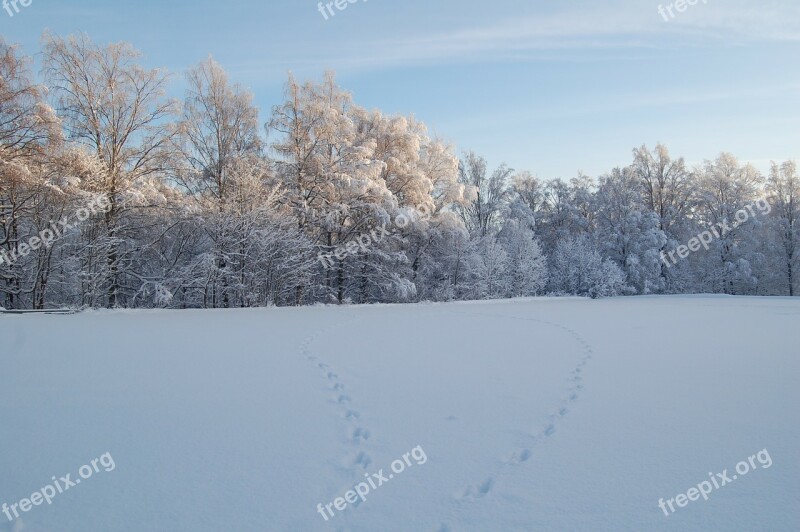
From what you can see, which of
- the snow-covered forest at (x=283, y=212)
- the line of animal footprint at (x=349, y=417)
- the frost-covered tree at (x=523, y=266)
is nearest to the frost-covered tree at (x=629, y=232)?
the snow-covered forest at (x=283, y=212)

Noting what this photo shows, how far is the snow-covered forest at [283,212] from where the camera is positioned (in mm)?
14664

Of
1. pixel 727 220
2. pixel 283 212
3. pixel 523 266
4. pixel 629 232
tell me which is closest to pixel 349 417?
pixel 283 212

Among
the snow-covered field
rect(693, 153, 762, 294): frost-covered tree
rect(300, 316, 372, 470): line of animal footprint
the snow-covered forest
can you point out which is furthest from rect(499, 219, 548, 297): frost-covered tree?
rect(300, 316, 372, 470): line of animal footprint

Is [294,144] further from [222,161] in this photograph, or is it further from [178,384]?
[178,384]

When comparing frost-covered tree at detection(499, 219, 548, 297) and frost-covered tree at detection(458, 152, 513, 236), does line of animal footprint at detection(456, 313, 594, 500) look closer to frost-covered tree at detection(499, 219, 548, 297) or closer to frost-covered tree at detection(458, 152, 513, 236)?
frost-covered tree at detection(499, 219, 548, 297)

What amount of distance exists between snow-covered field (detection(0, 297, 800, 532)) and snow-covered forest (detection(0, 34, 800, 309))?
956cm

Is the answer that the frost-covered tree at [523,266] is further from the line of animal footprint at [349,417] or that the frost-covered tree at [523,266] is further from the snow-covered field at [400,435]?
the line of animal footprint at [349,417]

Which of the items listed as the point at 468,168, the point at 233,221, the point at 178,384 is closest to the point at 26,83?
the point at 233,221

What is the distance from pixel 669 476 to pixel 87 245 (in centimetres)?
1609

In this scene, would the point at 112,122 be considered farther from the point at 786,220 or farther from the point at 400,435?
the point at 786,220

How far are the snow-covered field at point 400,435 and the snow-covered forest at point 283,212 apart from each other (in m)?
9.56

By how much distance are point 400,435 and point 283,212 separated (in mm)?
15356

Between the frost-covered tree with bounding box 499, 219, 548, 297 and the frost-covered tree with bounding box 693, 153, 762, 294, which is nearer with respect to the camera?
the frost-covered tree with bounding box 499, 219, 548, 297

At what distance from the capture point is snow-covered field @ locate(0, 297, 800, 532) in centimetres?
235
